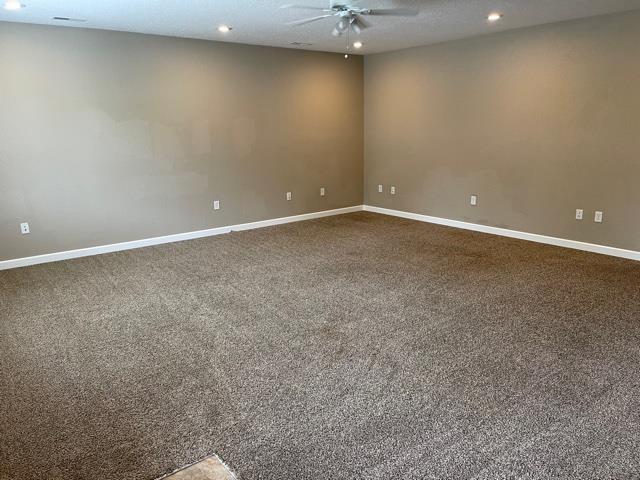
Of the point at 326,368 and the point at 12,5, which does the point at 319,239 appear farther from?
the point at 12,5

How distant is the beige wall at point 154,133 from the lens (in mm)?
4785

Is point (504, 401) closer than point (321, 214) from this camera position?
Yes

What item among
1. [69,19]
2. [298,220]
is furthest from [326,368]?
[298,220]

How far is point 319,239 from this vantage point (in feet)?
19.3

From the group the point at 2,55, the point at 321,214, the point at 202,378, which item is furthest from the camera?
the point at 321,214

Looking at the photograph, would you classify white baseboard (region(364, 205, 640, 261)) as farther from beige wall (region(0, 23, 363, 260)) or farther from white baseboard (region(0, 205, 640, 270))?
beige wall (region(0, 23, 363, 260))

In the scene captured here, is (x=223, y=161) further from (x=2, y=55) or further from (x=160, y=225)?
(x=2, y=55)

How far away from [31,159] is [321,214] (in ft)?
12.9

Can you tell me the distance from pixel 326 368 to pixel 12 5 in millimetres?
3936

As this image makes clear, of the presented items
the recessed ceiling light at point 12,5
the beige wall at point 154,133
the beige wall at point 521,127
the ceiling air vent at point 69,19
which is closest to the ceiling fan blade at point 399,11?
the beige wall at point 521,127

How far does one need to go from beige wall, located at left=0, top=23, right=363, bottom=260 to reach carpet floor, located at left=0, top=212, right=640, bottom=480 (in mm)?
932

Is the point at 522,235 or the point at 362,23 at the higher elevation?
the point at 362,23

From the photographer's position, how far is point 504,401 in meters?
2.41

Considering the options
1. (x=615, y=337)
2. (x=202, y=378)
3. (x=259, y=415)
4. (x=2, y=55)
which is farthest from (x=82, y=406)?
(x=2, y=55)
